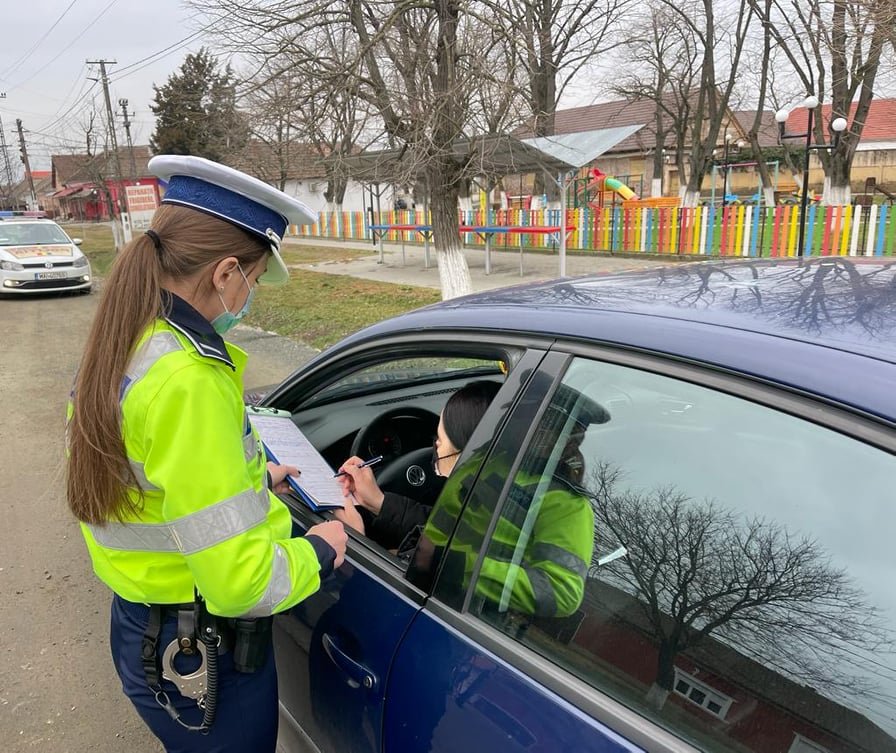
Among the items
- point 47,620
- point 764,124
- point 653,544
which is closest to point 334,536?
point 653,544

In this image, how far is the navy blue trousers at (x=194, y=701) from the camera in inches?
62.2

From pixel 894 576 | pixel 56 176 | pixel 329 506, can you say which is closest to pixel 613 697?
pixel 894 576

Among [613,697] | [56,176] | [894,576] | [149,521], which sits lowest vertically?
[613,697]

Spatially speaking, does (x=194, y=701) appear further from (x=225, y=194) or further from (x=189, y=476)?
(x=225, y=194)

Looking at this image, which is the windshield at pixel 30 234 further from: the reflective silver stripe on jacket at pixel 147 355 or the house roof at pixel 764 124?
the house roof at pixel 764 124

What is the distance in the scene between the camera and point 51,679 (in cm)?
301

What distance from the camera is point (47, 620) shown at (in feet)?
11.2

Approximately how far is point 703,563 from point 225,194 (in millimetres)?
1142

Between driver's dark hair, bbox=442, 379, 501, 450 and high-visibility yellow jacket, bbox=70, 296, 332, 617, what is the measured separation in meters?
0.62

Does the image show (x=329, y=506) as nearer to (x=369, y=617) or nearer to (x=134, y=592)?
(x=369, y=617)

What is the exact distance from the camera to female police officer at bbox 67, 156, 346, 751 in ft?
4.26

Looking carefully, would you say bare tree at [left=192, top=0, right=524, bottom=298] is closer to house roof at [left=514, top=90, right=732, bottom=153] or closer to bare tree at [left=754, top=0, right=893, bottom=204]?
bare tree at [left=754, top=0, right=893, bottom=204]

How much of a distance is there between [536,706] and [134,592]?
89 cm

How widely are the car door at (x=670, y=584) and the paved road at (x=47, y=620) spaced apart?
111cm
